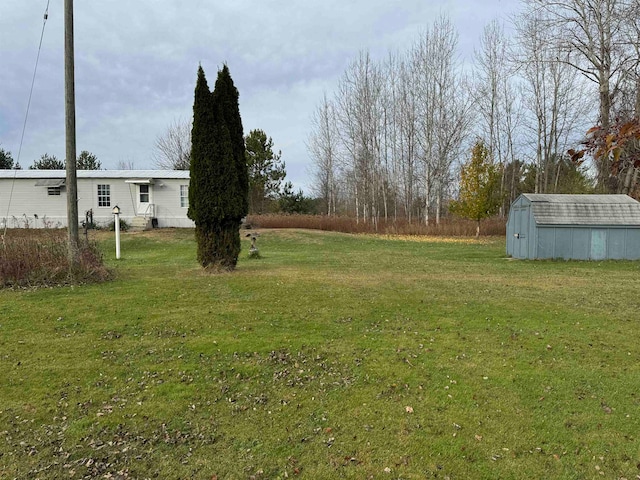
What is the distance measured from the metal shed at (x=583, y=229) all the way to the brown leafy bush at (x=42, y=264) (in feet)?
39.2

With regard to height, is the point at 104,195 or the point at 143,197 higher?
the point at 104,195

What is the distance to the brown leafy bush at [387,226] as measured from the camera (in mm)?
24969

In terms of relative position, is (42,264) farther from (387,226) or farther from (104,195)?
(387,226)

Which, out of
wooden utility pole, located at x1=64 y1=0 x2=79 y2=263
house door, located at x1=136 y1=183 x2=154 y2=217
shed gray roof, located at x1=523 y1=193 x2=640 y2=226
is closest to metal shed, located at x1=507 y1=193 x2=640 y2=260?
shed gray roof, located at x1=523 y1=193 x2=640 y2=226

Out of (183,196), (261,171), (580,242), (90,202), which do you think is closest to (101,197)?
(90,202)

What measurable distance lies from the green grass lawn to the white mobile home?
1682 cm

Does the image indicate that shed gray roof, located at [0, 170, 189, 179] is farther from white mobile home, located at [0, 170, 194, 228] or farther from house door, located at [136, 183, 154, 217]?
house door, located at [136, 183, 154, 217]

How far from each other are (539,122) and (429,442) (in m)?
29.7

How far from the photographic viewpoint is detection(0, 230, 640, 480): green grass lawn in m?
2.75

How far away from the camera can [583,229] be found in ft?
44.1

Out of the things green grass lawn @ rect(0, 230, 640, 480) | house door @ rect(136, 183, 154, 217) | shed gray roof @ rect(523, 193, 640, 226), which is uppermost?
house door @ rect(136, 183, 154, 217)

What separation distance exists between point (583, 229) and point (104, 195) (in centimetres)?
2216

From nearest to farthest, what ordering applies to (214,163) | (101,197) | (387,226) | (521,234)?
(214,163)
(521,234)
(101,197)
(387,226)

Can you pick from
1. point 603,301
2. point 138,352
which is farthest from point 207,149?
point 603,301
